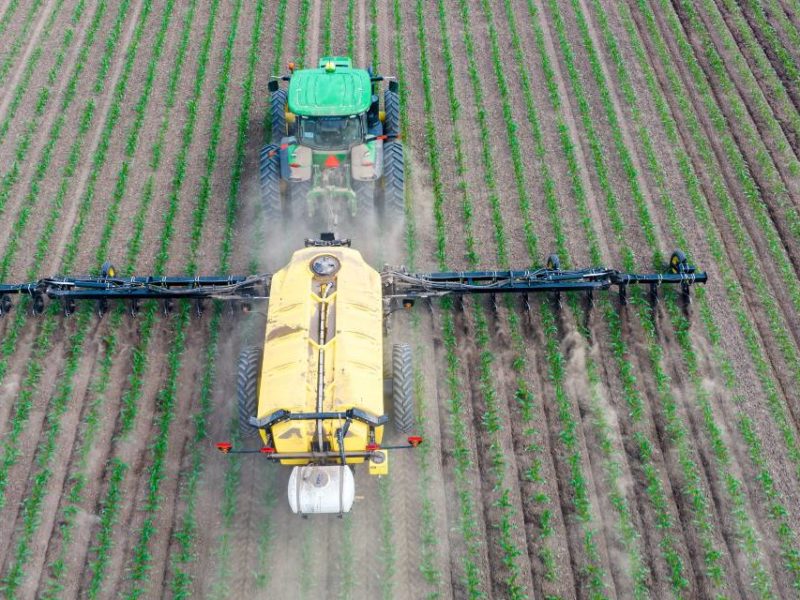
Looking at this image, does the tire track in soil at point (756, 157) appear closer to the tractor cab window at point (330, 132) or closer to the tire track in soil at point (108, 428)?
the tractor cab window at point (330, 132)

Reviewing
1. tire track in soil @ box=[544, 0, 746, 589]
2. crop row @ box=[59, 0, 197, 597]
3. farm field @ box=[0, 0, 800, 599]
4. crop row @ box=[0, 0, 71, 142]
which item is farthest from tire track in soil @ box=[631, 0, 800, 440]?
crop row @ box=[0, 0, 71, 142]

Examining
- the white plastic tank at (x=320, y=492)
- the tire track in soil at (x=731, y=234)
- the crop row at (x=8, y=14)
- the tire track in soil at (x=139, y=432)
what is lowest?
the white plastic tank at (x=320, y=492)

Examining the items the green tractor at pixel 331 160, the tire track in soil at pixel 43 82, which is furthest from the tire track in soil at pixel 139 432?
the tire track in soil at pixel 43 82

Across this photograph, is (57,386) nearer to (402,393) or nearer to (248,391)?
(248,391)

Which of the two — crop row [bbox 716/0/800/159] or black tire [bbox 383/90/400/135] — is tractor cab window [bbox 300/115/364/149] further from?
crop row [bbox 716/0/800/159]

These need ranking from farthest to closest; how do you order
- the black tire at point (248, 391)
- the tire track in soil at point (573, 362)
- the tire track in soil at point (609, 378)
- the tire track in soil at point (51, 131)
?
1. the tire track in soil at point (51, 131)
2. the tire track in soil at point (573, 362)
3. the black tire at point (248, 391)
4. the tire track in soil at point (609, 378)

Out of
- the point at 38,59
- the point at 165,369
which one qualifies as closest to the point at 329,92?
the point at 165,369

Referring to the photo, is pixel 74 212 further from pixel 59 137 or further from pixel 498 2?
pixel 498 2
